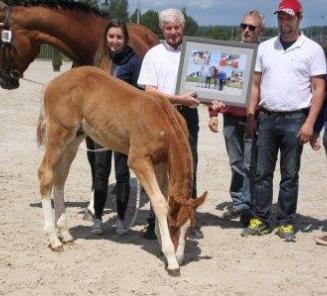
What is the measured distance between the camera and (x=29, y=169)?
7.95 meters

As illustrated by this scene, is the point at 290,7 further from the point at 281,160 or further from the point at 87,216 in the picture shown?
the point at 87,216

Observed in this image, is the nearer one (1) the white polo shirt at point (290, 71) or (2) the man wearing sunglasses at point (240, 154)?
(1) the white polo shirt at point (290, 71)

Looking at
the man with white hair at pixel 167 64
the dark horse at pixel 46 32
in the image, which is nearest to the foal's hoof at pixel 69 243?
the man with white hair at pixel 167 64

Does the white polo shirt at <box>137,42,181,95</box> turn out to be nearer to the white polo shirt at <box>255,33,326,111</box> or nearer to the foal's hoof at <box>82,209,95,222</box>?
the white polo shirt at <box>255,33,326,111</box>

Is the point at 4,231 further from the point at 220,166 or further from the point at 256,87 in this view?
the point at 220,166

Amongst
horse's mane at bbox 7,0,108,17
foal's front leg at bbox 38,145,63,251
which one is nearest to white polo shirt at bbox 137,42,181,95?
foal's front leg at bbox 38,145,63,251

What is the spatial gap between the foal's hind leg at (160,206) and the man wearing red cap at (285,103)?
4.29 feet

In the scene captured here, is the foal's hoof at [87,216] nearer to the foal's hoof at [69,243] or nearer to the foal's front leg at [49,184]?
the foal's hoof at [69,243]

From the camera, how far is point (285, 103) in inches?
202

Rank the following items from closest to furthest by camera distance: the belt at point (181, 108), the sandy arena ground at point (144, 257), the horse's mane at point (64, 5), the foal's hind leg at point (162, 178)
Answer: the sandy arena ground at point (144, 257) < the foal's hind leg at point (162, 178) < the belt at point (181, 108) < the horse's mane at point (64, 5)

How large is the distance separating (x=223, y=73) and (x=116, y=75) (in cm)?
97

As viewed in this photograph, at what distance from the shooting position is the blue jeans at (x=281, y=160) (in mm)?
5191

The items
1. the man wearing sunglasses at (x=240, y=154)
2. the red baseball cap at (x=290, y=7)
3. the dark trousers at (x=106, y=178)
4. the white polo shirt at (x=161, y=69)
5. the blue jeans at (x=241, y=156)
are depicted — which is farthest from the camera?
the blue jeans at (x=241, y=156)

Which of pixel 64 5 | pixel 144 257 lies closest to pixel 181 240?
pixel 144 257
